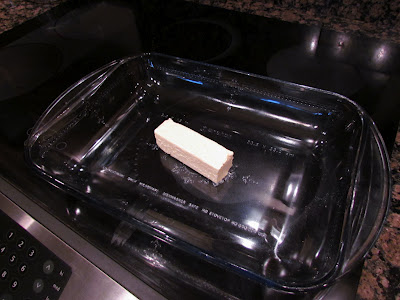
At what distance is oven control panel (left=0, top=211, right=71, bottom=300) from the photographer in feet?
1.39

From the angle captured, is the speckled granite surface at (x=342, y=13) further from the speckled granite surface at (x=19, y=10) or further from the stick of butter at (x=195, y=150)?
the speckled granite surface at (x=19, y=10)

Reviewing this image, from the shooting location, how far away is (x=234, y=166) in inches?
26.8

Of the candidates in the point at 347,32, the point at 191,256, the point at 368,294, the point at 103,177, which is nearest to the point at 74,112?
the point at 103,177

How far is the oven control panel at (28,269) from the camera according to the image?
0.42 meters

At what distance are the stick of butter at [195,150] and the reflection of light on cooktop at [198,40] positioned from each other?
0.31 m

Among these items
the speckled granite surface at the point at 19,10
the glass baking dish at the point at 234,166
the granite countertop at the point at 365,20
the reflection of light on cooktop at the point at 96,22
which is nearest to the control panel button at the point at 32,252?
the glass baking dish at the point at 234,166

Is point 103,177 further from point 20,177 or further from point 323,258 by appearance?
point 323,258

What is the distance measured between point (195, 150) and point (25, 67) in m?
0.68

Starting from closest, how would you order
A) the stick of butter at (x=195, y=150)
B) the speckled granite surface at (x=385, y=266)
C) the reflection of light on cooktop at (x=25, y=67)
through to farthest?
1. the speckled granite surface at (x=385, y=266)
2. the stick of butter at (x=195, y=150)
3. the reflection of light on cooktop at (x=25, y=67)

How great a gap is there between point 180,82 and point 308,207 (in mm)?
516

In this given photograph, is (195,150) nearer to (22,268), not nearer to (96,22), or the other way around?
(22,268)

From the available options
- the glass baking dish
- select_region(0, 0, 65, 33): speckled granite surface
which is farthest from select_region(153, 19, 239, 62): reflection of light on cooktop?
select_region(0, 0, 65, 33): speckled granite surface

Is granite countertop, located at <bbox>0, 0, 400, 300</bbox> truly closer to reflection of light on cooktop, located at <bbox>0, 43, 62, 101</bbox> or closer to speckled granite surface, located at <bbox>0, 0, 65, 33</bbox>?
speckled granite surface, located at <bbox>0, 0, 65, 33</bbox>

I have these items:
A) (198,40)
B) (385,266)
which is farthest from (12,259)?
(198,40)
